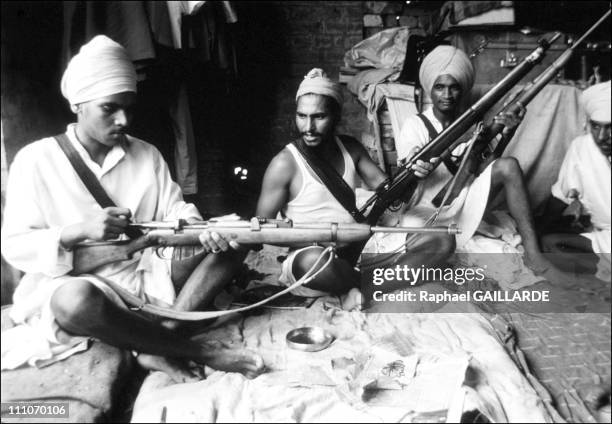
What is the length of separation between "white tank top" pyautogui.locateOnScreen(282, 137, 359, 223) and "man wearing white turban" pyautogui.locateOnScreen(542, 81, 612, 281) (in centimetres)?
114

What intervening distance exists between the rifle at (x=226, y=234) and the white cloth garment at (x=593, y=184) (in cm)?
109

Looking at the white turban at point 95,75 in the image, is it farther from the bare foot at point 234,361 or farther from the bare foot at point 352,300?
the bare foot at point 352,300

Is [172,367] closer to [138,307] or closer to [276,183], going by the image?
[138,307]

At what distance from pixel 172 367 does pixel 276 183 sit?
37.9 inches

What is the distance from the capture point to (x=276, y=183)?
84.8 inches

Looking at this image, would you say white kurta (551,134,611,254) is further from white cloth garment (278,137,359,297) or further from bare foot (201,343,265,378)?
bare foot (201,343,265,378)

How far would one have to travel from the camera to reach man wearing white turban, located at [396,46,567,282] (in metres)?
2.27

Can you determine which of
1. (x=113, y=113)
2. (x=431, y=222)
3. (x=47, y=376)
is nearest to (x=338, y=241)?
(x=431, y=222)

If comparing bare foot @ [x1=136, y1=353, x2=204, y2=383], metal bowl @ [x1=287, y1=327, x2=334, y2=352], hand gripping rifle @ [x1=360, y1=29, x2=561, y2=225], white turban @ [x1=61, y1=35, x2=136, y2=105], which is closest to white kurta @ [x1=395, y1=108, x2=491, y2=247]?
Result: hand gripping rifle @ [x1=360, y1=29, x2=561, y2=225]

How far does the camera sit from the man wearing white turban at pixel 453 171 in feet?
7.46

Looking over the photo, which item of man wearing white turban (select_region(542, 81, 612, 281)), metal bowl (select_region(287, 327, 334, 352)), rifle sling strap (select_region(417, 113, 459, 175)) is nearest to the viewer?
metal bowl (select_region(287, 327, 334, 352))

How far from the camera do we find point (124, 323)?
60.0 inches

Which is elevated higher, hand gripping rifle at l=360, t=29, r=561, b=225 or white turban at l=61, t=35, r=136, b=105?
white turban at l=61, t=35, r=136, b=105

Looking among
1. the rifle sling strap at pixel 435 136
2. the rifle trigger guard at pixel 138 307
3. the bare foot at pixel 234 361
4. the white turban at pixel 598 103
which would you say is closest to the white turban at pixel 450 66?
the rifle sling strap at pixel 435 136
